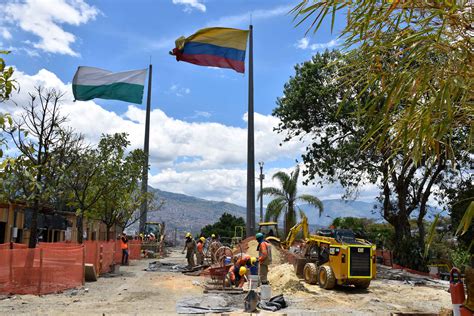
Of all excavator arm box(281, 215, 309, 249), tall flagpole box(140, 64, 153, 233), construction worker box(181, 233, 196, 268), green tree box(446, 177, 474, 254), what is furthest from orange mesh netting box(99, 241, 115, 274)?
green tree box(446, 177, 474, 254)

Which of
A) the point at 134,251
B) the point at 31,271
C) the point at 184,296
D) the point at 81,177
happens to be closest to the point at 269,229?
the point at 134,251

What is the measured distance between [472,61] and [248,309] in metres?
8.68

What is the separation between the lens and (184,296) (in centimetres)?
1405

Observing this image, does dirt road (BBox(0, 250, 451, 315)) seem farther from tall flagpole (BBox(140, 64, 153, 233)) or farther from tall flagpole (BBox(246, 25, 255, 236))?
tall flagpole (BBox(140, 64, 153, 233))

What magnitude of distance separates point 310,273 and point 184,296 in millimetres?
5386

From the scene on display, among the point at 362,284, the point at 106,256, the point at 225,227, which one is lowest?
the point at 362,284

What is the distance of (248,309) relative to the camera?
11.1 meters

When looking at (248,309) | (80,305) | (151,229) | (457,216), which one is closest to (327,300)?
(248,309)

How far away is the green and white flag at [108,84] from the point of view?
24.9 meters

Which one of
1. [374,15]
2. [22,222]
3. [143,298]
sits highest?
[374,15]

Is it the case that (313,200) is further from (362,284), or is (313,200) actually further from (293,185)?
(362,284)

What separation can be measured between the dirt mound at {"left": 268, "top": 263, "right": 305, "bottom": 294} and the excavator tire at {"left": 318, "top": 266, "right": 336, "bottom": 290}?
0.86m

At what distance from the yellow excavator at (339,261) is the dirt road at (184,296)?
0.43m

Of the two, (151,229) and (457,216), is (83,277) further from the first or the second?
(151,229)
